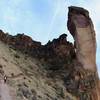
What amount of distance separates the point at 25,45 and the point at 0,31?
1688 mm

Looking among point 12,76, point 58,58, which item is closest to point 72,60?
point 58,58

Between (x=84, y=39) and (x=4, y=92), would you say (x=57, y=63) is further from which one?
(x=4, y=92)

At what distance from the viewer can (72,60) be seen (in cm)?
2695

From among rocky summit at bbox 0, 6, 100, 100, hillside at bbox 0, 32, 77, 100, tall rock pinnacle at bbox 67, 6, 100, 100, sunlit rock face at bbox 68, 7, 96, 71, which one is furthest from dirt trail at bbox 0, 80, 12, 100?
sunlit rock face at bbox 68, 7, 96, 71

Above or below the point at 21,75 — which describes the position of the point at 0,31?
above

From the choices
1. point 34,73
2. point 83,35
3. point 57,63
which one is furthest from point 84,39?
point 34,73

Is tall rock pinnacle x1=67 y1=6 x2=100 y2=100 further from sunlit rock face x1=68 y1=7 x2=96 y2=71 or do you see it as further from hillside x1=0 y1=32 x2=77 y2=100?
hillside x1=0 y1=32 x2=77 y2=100

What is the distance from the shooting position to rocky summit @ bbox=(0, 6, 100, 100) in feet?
77.5

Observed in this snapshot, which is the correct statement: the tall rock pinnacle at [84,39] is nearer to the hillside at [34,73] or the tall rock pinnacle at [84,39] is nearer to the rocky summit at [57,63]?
the rocky summit at [57,63]

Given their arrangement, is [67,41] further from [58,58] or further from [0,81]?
[0,81]

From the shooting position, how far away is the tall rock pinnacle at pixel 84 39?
26328mm

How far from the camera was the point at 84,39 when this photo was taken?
27484mm

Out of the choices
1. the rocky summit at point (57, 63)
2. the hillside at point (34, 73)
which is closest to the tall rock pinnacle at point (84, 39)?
the rocky summit at point (57, 63)

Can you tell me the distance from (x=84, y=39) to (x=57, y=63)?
1992 mm
